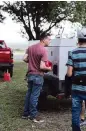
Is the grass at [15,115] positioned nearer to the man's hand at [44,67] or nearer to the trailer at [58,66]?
the trailer at [58,66]

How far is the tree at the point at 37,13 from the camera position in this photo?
34125mm

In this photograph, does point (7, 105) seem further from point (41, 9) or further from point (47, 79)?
point (41, 9)

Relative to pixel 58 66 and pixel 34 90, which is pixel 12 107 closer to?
pixel 34 90

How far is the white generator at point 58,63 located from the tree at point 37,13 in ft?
85.7

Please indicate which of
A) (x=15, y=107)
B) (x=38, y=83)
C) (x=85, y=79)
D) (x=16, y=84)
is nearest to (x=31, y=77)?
(x=38, y=83)

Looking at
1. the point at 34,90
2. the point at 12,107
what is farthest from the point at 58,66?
the point at 12,107

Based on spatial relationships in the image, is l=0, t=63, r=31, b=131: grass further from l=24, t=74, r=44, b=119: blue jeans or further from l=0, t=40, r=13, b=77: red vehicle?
l=0, t=40, r=13, b=77: red vehicle

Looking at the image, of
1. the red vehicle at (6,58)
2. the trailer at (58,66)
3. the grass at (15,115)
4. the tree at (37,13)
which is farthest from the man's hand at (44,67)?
the tree at (37,13)

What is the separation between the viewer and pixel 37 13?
3550 centimetres

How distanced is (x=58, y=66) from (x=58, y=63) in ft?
0.19

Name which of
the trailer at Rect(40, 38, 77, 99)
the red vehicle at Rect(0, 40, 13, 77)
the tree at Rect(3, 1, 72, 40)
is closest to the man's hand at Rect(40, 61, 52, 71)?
the trailer at Rect(40, 38, 77, 99)

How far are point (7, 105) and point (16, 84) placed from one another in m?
4.10

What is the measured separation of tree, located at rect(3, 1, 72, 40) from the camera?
→ 34125 mm

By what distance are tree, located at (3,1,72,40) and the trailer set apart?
85.6 feet
